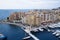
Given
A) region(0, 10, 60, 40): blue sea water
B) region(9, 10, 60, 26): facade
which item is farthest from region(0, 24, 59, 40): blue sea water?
region(9, 10, 60, 26): facade

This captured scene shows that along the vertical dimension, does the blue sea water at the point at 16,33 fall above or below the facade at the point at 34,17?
below

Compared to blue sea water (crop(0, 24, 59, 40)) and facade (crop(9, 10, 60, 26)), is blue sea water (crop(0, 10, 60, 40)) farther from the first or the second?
facade (crop(9, 10, 60, 26))

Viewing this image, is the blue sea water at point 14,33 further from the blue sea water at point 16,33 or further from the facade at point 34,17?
the facade at point 34,17

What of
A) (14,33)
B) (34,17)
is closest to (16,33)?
(14,33)

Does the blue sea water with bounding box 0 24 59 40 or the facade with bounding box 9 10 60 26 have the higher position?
the facade with bounding box 9 10 60 26

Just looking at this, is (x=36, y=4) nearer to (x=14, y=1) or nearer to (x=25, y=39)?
(x=14, y=1)

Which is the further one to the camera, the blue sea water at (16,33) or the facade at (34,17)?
the facade at (34,17)

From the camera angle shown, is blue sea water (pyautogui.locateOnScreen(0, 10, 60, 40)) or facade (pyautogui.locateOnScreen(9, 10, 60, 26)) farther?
facade (pyautogui.locateOnScreen(9, 10, 60, 26))

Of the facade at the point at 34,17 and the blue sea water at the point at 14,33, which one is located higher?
the facade at the point at 34,17

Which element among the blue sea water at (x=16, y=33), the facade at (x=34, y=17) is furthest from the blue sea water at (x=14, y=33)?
the facade at (x=34, y=17)

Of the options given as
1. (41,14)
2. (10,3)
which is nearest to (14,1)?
(10,3)

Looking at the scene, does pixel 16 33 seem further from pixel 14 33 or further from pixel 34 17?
pixel 34 17
